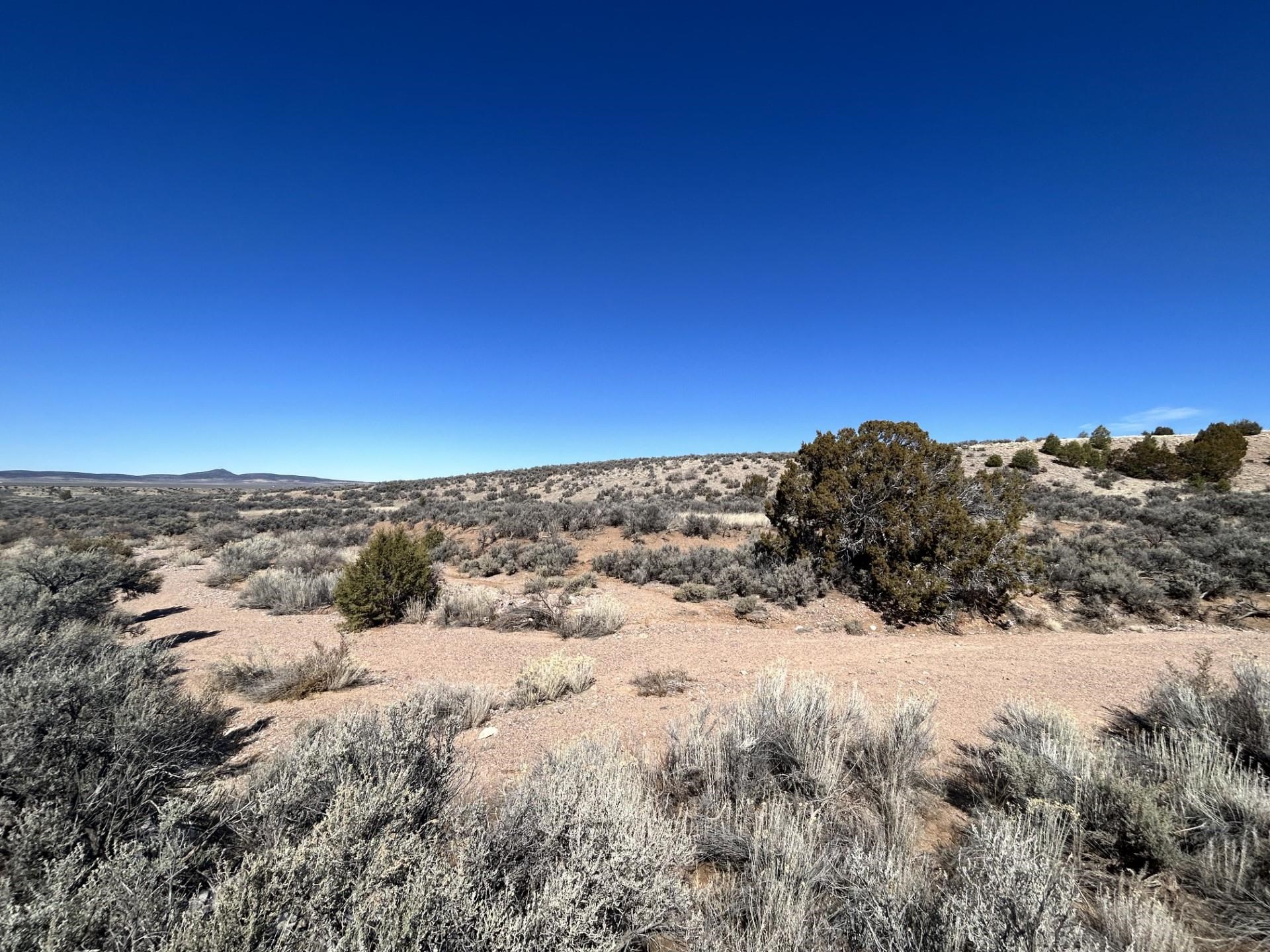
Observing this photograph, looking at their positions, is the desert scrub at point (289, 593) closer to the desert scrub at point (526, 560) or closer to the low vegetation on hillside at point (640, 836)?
the desert scrub at point (526, 560)

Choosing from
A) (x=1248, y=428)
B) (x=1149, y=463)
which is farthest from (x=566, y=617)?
(x=1248, y=428)

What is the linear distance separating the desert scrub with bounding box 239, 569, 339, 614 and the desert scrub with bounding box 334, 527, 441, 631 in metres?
1.18

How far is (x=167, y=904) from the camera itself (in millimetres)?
1715

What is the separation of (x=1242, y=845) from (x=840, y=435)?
28.1 ft

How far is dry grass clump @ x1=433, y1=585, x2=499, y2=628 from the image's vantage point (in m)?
8.50

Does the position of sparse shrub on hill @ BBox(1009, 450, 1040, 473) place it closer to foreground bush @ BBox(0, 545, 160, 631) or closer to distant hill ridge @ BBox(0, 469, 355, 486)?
foreground bush @ BBox(0, 545, 160, 631)

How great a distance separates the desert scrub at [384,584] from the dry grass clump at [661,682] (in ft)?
16.8

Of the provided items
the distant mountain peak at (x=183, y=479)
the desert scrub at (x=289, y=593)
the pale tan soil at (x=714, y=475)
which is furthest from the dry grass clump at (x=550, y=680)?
the distant mountain peak at (x=183, y=479)

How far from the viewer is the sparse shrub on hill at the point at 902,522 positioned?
8.41m

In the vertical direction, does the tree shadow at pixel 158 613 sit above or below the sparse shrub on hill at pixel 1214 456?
below

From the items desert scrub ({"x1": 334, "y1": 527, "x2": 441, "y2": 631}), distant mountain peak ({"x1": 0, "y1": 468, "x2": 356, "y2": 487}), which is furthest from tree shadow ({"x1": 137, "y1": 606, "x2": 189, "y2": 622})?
distant mountain peak ({"x1": 0, "y1": 468, "x2": 356, "y2": 487})

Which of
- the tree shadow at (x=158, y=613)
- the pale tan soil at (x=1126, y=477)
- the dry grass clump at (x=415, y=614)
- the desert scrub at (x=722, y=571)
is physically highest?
the pale tan soil at (x=1126, y=477)

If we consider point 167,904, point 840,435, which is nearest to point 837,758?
point 167,904

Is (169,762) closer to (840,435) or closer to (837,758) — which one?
(837,758)
